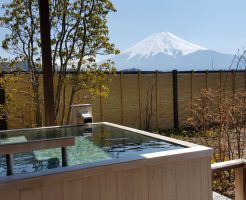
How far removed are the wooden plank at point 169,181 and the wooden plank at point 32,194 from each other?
1026mm

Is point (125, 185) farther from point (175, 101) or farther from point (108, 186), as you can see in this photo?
point (175, 101)

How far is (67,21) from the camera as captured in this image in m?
7.46

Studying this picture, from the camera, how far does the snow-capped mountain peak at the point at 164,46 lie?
89.3ft

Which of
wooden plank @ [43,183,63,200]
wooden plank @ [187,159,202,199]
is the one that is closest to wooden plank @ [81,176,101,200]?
wooden plank @ [43,183,63,200]

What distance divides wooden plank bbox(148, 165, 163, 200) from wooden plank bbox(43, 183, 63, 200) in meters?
0.74

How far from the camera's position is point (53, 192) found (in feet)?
8.04

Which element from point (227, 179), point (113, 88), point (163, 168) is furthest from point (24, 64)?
point (163, 168)

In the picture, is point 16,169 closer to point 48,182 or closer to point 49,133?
point 48,182

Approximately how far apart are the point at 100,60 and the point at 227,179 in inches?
152

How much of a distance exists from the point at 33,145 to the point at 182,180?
1299 mm

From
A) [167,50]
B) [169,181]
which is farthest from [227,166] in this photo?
[167,50]

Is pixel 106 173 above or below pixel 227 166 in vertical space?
above

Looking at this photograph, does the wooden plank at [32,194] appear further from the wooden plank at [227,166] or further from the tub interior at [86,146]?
the wooden plank at [227,166]

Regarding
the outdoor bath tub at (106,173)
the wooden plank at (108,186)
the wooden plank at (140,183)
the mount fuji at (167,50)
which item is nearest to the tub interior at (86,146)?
the outdoor bath tub at (106,173)
